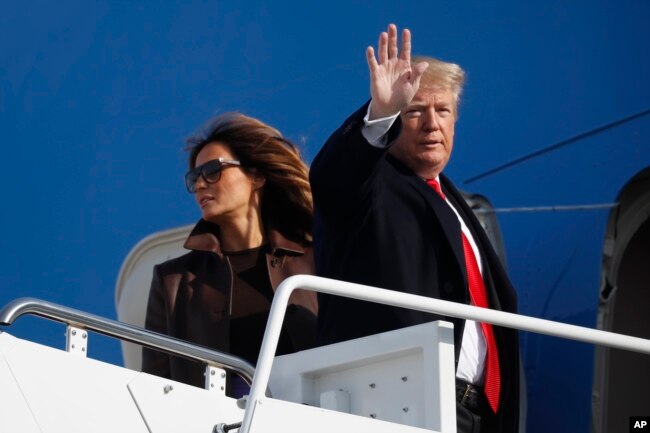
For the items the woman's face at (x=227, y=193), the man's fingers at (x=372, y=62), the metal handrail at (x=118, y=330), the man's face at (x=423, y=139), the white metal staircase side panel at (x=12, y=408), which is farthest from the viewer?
the woman's face at (x=227, y=193)

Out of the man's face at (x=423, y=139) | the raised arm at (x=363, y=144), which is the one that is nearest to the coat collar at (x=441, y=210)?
the man's face at (x=423, y=139)

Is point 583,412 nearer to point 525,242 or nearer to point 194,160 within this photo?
point 525,242

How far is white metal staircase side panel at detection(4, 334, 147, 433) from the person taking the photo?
196cm

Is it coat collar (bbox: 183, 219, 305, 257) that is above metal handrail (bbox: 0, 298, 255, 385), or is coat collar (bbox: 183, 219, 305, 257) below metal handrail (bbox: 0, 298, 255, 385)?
above

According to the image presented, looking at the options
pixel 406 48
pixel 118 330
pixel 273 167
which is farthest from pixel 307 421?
pixel 273 167

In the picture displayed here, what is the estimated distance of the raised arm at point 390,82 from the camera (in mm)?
2502

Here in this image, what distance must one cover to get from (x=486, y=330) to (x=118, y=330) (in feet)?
3.00

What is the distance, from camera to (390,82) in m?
2.52

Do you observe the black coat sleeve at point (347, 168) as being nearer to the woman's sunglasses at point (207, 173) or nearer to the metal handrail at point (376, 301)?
the metal handrail at point (376, 301)

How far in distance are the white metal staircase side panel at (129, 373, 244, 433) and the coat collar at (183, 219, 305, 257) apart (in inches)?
50.0

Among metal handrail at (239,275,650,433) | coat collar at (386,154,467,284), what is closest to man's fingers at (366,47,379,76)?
coat collar at (386,154,467,284)

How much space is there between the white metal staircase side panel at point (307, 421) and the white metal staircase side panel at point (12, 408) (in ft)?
1.18

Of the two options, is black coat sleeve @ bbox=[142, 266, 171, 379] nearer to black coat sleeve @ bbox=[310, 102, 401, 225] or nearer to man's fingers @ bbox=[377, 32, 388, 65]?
black coat sleeve @ bbox=[310, 102, 401, 225]

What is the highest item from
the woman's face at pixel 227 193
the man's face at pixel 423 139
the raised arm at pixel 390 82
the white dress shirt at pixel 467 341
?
the woman's face at pixel 227 193
